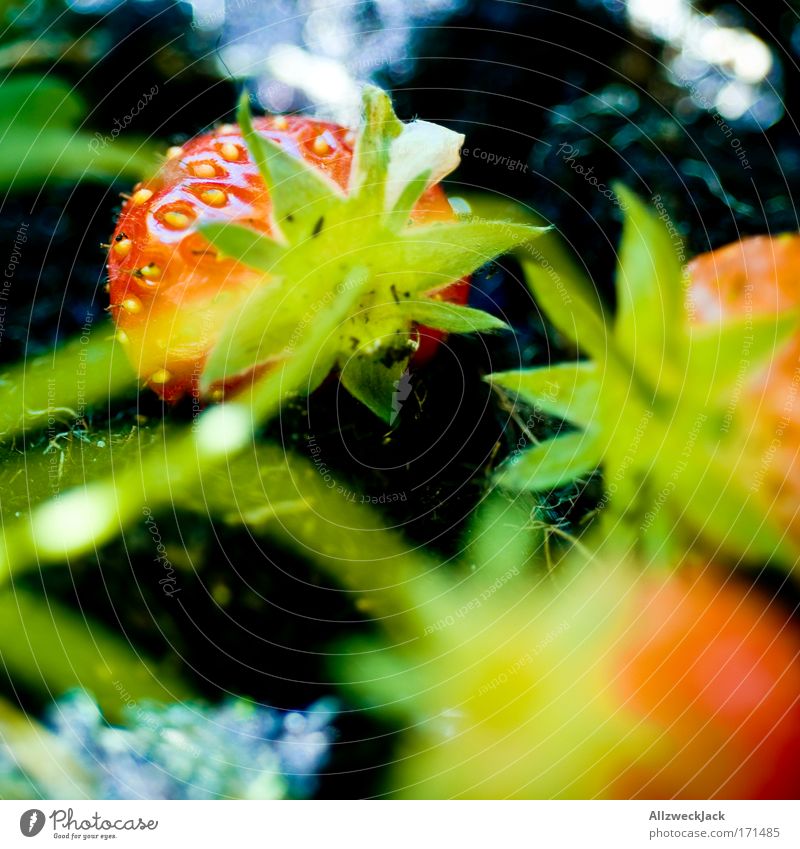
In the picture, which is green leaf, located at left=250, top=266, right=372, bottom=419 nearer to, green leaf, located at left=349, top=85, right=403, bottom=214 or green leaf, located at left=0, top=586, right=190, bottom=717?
green leaf, located at left=349, top=85, right=403, bottom=214

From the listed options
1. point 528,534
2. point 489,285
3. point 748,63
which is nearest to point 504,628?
point 528,534

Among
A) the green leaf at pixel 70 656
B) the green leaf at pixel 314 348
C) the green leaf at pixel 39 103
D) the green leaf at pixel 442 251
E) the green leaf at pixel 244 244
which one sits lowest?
the green leaf at pixel 70 656

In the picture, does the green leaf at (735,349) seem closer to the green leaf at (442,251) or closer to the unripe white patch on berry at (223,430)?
the green leaf at (442,251)

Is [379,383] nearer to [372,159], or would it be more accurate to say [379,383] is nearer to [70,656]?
[372,159]

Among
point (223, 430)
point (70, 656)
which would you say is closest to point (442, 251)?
point (223, 430)

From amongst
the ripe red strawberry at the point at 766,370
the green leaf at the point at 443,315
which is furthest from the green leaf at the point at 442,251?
the ripe red strawberry at the point at 766,370

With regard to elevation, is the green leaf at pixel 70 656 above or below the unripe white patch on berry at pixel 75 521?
below
